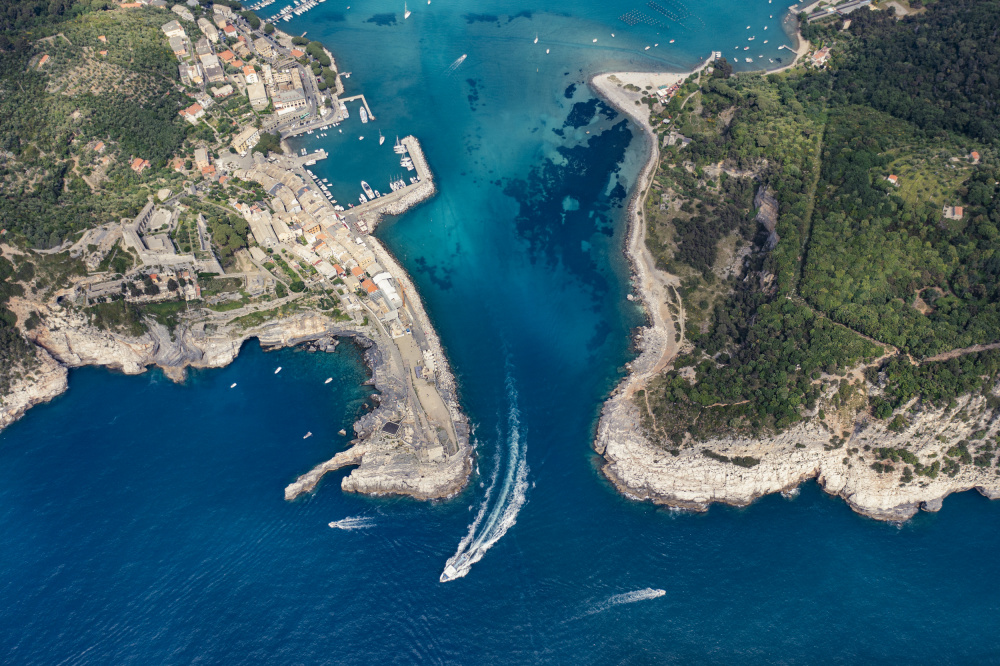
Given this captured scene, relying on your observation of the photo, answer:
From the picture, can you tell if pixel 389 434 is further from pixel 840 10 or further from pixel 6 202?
pixel 840 10

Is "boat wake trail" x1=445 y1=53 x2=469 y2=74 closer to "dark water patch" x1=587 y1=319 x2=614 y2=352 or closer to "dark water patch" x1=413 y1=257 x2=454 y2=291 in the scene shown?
"dark water patch" x1=413 y1=257 x2=454 y2=291

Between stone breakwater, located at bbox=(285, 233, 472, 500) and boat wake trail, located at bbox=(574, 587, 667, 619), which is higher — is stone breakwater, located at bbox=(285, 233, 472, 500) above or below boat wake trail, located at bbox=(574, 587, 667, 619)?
above

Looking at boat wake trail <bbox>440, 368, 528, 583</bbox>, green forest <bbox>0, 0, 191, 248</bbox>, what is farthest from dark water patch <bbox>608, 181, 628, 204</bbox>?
green forest <bbox>0, 0, 191, 248</bbox>

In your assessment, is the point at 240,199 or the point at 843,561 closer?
the point at 843,561

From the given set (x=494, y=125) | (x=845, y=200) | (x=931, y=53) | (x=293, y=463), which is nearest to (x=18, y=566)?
(x=293, y=463)

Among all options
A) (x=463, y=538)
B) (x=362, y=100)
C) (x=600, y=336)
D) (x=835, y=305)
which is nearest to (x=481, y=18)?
(x=362, y=100)

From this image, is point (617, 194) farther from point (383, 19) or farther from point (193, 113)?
point (193, 113)
